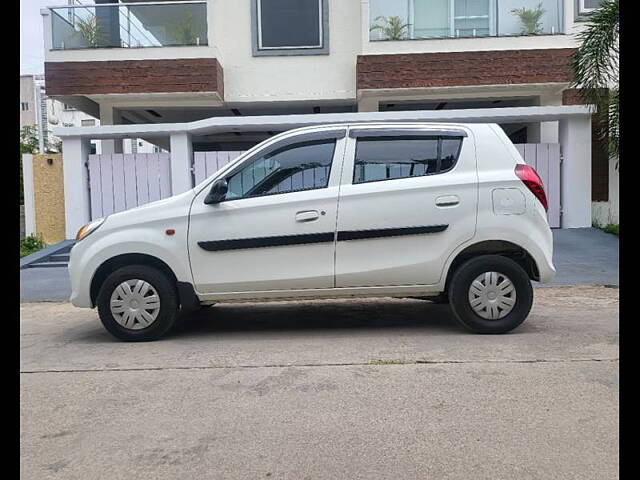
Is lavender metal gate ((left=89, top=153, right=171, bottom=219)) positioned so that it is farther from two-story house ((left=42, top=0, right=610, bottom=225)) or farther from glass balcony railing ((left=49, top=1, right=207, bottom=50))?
glass balcony railing ((left=49, top=1, right=207, bottom=50))

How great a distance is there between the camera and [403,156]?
20.2 feet

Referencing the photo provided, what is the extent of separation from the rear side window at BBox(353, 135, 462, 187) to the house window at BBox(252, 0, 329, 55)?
911 centimetres

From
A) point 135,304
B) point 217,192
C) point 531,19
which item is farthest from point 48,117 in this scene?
point 217,192

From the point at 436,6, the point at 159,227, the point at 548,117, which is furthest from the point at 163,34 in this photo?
the point at 159,227

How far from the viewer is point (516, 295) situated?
19.7 ft

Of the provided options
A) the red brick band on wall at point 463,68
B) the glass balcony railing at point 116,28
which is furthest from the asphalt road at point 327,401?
the glass balcony railing at point 116,28

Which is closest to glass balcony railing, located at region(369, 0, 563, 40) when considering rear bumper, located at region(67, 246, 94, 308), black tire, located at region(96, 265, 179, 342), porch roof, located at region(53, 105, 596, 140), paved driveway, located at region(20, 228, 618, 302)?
porch roof, located at region(53, 105, 596, 140)

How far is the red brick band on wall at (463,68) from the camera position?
13.2 metres

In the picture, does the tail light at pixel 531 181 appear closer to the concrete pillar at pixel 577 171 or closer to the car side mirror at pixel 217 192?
the car side mirror at pixel 217 192

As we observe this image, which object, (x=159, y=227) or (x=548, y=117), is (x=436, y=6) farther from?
(x=159, y=227)

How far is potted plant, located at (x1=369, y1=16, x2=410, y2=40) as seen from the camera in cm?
1389

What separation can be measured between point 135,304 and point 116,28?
10.2 metres

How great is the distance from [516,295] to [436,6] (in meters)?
9.98

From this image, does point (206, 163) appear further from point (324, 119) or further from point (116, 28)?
point (116, 28)
